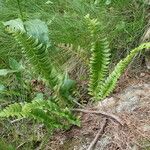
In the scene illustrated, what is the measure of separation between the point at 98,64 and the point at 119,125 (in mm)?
501

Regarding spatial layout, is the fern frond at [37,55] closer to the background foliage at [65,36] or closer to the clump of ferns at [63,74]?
the clump of ferns at [63,74]

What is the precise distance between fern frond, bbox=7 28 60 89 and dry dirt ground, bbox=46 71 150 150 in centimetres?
34

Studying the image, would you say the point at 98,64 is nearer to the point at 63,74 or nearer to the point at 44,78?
the point at 63,74

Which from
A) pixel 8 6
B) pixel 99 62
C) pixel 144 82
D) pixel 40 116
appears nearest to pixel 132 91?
pixel 144 82

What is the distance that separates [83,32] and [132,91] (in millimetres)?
748

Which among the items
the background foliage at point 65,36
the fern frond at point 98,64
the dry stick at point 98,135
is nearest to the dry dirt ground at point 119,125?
the dry stick at point 98,135

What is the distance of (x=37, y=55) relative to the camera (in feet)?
9.70

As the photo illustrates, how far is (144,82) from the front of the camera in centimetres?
311

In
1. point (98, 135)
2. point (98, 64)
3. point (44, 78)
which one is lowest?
point (98, 135)

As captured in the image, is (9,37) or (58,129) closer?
(58,129)

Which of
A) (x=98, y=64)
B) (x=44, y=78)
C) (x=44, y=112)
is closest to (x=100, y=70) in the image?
(x=98, y=64)

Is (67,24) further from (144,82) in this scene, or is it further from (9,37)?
(144,82)

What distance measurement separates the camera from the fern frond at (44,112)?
2.65 metres

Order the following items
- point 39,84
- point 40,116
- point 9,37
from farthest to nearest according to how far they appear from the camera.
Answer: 1. point 9,37
2. point 39,84
3. point 40,116
